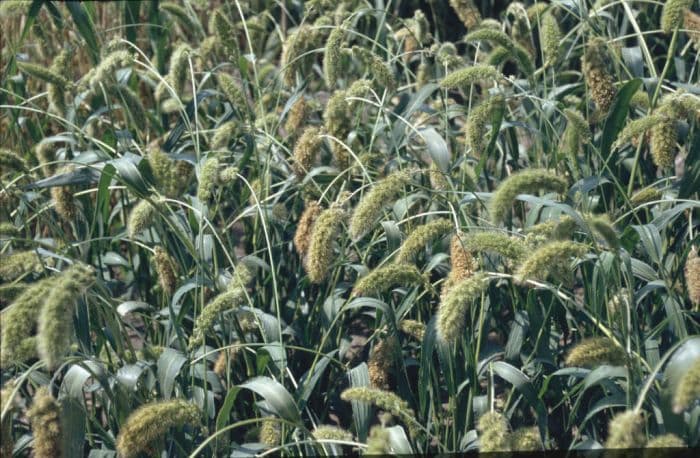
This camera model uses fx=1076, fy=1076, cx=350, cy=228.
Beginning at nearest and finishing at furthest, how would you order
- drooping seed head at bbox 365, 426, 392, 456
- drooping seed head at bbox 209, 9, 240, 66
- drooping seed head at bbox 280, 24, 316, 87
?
drooping seed head at bbox 365, 426, 392, 456, drooping seed head at bbox 209, 9, 240, 66, drooping seed head at bbox 280, 24, 316, 87

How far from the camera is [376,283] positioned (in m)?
2.99

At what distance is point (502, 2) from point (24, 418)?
4683mm

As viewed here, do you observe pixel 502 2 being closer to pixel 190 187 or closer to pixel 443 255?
pixel 190 187

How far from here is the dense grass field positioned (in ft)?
8.88

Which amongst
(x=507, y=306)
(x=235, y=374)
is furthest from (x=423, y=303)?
(x=235, y=374)

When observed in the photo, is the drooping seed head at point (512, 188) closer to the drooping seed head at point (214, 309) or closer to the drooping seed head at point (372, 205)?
the drooping seed head at point (372, 205)

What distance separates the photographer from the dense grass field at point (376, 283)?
2707 millimetres

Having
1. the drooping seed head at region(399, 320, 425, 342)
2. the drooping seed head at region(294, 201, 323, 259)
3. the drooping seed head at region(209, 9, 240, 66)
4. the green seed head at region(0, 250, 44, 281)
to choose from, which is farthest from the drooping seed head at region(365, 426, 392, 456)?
the drooping seed head at region(209, 9, 240, 66)

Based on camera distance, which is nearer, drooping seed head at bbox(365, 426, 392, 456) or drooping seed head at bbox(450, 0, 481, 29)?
drooping seed head at bbox(365, 426, 392, 456)

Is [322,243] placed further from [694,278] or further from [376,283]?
[694,278]

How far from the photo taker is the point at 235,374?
155 inches

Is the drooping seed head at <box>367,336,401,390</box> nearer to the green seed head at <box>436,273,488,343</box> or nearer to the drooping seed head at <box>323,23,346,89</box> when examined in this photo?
the green seed head at <box>436,273,488,343</box>

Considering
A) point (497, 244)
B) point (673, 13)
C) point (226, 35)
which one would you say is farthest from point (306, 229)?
point (673, 13)

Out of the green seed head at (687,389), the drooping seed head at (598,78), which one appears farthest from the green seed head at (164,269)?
the green seed head at (687,389)
